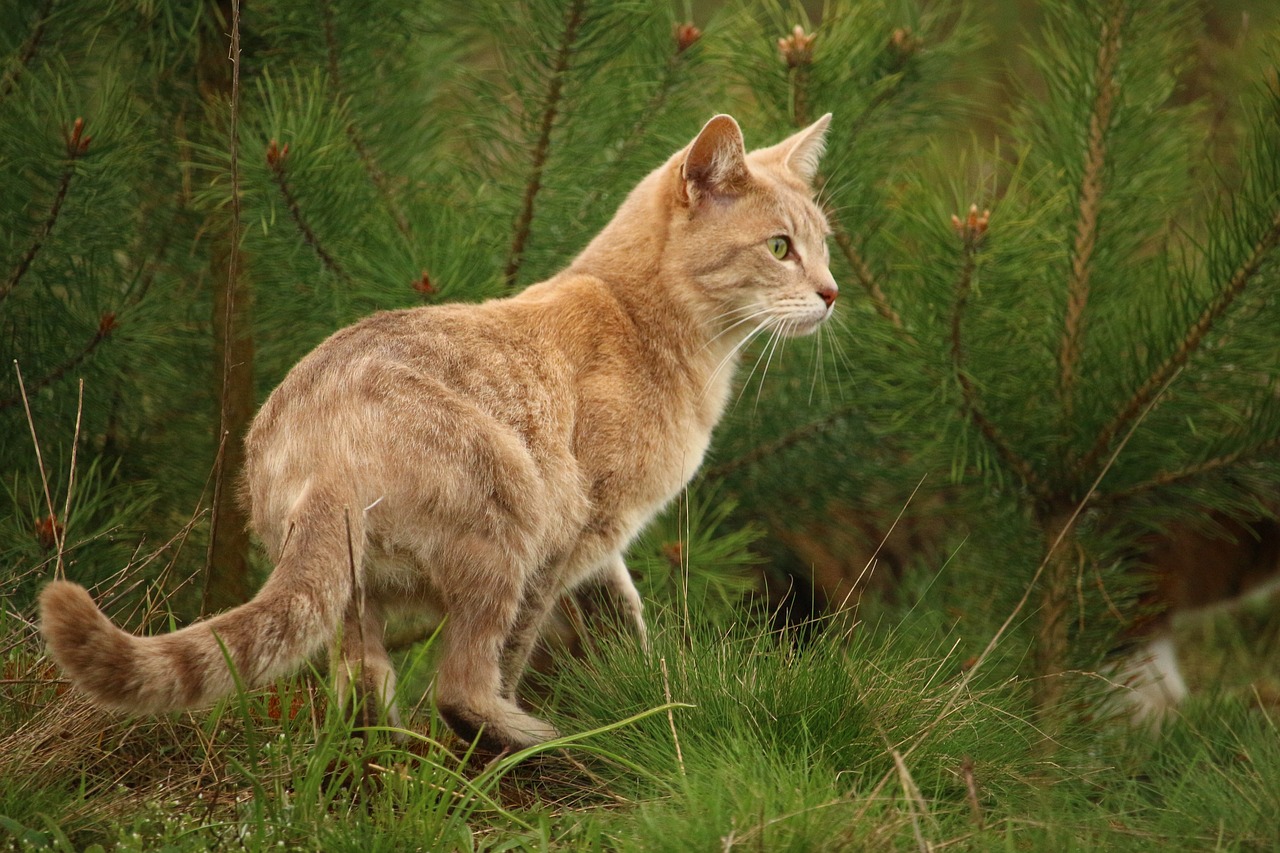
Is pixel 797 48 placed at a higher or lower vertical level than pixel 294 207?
higher

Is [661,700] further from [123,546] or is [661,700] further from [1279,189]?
[1279,189]

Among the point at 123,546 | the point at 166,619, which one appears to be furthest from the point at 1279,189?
the point at 123,546

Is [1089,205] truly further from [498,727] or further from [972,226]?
[498,727]

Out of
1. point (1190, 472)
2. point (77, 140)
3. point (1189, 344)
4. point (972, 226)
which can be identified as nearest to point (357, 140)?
point (77, 140)

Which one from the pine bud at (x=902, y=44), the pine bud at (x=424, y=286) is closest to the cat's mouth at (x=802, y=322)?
the pine bud at (x=424, y=286)

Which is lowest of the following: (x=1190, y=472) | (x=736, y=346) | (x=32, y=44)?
(x=1190, y=472)

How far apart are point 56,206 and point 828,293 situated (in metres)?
2.05

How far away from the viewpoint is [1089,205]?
334cm

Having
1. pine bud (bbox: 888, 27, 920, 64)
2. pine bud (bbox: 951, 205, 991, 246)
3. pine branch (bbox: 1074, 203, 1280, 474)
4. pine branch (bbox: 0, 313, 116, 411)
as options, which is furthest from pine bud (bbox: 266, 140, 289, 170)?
pine branch (bbox: 1074, 203, 1280, 474)

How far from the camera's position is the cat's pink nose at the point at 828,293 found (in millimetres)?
3287

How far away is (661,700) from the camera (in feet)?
8.14

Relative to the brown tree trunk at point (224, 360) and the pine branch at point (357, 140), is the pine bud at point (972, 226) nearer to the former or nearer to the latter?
the pine branch at point (357, 140)

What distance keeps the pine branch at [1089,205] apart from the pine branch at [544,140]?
1.47 metres

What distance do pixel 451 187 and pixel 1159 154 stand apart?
2.10m
